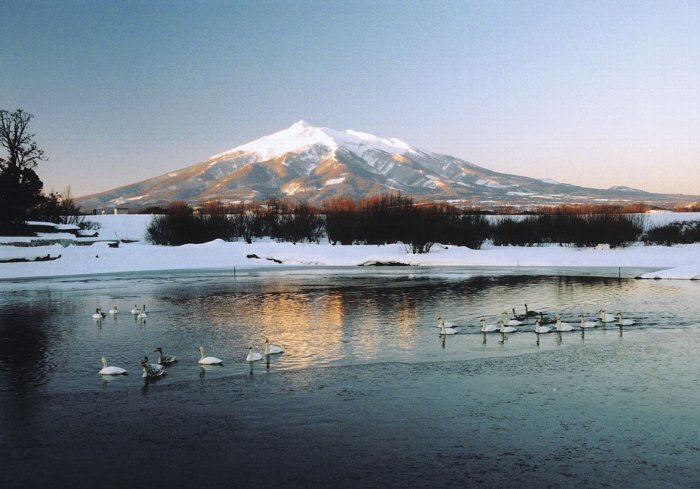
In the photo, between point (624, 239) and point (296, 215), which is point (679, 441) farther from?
point (296, 215)

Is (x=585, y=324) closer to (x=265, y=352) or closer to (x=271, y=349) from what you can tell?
(x=271, y=349)

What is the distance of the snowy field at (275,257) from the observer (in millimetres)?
46906

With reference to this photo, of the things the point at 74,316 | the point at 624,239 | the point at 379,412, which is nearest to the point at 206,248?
the point at 74,316

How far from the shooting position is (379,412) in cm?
1123

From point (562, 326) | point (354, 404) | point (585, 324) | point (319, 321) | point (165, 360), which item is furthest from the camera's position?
point (319, 321)

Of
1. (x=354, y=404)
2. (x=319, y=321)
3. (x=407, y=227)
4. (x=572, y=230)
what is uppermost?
(x=407, y=227)

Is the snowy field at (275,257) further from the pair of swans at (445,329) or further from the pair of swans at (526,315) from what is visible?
the pair of swans at (445,329)

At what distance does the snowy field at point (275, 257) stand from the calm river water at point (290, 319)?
902cm

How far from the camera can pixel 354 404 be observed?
11680 millimetres

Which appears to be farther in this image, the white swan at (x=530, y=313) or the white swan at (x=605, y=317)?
the white swan at (x=530, y=313)

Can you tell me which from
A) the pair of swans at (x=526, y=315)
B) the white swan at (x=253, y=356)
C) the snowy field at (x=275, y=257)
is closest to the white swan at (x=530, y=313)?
the pair of swans at (x=526, y=315)

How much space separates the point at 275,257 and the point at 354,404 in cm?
4522

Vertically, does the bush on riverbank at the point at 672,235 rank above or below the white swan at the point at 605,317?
above

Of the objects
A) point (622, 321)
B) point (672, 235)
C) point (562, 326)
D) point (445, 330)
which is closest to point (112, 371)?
point (445, 330)
